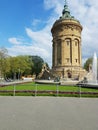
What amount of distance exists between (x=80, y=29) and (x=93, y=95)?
179ft

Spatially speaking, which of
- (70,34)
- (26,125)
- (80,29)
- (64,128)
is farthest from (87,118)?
(80,29)

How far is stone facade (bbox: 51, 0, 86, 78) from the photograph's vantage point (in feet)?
204

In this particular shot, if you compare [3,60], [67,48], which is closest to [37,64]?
[67,48]

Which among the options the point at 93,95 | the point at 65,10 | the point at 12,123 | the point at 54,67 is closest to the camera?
the point at 12,123

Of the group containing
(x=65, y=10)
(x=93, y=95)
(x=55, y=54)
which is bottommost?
(x=93, y=95)

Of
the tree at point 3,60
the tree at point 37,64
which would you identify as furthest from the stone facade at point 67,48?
the tree at point 37,64

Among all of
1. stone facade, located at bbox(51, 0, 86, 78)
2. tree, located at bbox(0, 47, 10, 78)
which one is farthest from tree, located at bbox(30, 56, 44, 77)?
tree, located at bbox(0, 47, 10, 78)

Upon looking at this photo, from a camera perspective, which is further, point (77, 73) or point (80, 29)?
point (80, 29)

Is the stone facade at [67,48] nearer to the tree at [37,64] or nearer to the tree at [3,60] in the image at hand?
the tree at [3,60]

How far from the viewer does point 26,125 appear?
21.7ft

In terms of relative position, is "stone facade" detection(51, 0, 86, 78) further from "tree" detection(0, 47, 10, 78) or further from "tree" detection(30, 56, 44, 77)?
"tree" detection(30, 56, 44, 77)

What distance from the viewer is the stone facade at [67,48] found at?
62.3 meters

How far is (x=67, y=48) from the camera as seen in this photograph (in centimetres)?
6481

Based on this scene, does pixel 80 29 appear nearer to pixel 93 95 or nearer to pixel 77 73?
pixel 77 73
